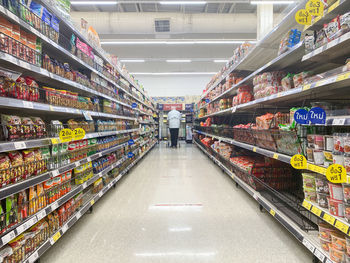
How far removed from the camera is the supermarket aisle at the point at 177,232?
1523 millimetres

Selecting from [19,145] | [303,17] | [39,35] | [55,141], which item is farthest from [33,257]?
[303,17]

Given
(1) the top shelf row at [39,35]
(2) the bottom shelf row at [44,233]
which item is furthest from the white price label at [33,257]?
(1) the top shelf row at [39,35]

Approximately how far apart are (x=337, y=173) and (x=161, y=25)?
24.3 ft

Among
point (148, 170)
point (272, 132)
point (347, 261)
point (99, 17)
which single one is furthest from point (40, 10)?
point (99, 17)

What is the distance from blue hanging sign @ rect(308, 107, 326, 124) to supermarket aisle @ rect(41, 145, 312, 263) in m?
1.02

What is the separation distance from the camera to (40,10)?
5.25 ft

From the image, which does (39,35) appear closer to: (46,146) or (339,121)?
(46,146)

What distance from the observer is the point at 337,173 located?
1.10m

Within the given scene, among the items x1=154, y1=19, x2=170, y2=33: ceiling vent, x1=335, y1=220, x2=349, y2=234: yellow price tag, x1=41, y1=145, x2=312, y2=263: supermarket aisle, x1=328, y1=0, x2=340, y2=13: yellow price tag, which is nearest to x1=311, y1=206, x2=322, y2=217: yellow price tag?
x1=335, y1=220, x2=349, y2=234: yellow price tag

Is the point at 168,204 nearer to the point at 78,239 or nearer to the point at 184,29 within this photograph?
the point at 78,239

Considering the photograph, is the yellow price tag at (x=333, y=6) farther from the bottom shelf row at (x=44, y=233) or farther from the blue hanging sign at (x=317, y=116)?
the bottom shelf row at (x=44, y=233)

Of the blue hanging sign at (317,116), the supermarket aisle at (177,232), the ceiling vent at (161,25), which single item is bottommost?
the supermarket aisle at (177,232)

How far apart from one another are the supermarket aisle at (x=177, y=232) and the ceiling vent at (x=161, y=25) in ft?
20.4

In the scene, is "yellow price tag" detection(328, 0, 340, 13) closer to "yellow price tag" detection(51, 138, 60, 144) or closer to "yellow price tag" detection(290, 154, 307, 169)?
"yellow price tag" detection(290, 154, 307, 169)
